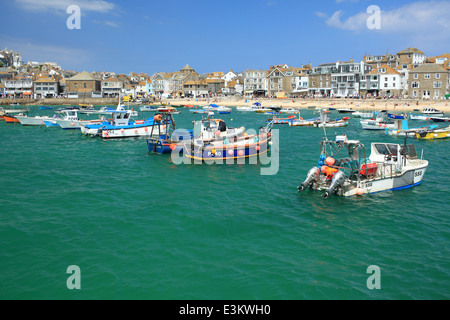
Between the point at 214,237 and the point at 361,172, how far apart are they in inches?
432

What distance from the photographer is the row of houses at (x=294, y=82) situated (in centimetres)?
10650

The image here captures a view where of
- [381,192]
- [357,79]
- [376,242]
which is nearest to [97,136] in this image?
[381,192]

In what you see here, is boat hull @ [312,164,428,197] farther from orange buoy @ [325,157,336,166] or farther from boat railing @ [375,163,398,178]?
orange buoy @ [325,157,336,166]

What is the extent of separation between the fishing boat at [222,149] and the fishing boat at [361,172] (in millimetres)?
9213

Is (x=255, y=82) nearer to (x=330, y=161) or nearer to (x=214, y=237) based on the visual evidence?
(x=330, y=161)

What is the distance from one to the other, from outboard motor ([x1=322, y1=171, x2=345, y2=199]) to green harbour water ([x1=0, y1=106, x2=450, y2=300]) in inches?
25.8

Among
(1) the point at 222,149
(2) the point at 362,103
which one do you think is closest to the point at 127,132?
(1) the point at 222,149

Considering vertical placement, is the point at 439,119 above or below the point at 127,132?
above

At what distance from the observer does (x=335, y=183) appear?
20.7 m

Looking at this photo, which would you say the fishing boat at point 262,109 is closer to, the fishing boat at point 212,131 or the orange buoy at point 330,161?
the fishing boat at point 212,131

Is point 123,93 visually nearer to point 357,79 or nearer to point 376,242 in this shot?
point 357,79

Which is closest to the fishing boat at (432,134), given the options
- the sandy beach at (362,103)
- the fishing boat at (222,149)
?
the fishing boat at (222,149)

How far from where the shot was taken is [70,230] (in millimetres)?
17031
